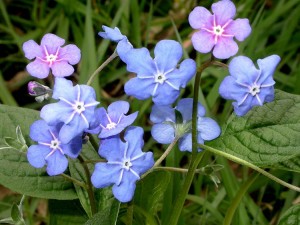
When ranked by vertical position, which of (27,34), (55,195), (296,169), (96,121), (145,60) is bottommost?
(27,34)

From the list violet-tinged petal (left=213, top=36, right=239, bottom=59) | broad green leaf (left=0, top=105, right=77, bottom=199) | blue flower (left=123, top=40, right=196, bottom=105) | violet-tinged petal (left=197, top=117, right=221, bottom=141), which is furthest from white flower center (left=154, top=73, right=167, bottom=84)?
broad green leaf (left=0, top=105, right=77, bottom=199)

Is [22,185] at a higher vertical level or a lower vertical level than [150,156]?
lower

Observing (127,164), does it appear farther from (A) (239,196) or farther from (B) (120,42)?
(A) (239,196)

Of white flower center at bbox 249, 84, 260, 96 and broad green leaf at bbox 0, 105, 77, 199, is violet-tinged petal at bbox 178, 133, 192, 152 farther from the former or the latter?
broad green leaf at bbox 0, 105, 77, 199

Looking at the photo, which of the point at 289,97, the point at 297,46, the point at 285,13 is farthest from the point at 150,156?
the point at 285,13

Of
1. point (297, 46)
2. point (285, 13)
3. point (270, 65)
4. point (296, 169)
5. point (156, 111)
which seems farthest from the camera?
point (285, 13)

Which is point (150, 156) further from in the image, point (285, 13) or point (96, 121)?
point (285, 13)

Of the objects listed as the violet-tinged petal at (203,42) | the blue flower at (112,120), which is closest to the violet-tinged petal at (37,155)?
the blue flower at (112,120)
